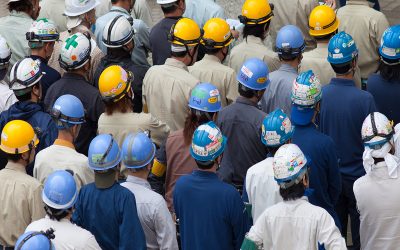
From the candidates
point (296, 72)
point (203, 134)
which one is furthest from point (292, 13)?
point (203, 134)

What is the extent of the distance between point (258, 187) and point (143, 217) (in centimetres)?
92

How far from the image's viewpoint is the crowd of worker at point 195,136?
7.35 metres

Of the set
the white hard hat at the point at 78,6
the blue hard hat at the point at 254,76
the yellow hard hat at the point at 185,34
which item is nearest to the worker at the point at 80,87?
the yellow hard hat at the point at 185,34

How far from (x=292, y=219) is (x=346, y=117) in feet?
7.03

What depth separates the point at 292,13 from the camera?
1168 cm

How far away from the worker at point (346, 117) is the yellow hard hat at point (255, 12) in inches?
50.5

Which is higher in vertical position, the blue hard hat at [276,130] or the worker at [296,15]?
the blue hard hat at [276,130]

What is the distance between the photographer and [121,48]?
9734mm

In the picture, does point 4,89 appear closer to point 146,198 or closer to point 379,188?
point 146,198

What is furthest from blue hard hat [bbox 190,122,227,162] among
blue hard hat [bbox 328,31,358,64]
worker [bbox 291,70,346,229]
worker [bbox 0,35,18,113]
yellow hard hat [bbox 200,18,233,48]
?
worker [bbox 0,35,18,113]

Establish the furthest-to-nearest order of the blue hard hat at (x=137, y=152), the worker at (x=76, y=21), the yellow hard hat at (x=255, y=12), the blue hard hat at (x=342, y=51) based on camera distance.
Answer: the worker at (x=76, y=21) < the yellow hard hat at (x=255, y=12) < the blue hard hat at (x=342, y=51) < the blue hard hat at (x=137, y=152)

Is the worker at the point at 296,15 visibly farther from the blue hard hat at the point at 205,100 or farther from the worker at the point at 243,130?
the blue hard hat at the point at 205,100

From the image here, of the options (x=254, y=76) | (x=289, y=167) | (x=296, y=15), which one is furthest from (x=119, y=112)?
(x=296, y=15)

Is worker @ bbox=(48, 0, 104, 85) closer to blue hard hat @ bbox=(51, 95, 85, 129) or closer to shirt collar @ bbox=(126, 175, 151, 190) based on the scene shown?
blue hard hat @ bbox=(51, 95, 85, 129)
